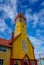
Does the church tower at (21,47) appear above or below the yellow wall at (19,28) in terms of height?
below

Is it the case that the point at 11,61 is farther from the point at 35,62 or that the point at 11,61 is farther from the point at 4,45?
the point at 35,62

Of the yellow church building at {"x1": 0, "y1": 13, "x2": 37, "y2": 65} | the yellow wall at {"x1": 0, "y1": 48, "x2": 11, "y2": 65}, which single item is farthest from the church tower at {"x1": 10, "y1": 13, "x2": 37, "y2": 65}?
the yellow wall at {"x1": 0, "y1": 48, "x2": 11, "y2": 65}

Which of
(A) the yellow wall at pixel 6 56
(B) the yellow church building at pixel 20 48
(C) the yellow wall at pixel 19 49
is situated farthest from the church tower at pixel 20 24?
(A) the yellow wall at pixel 6 56

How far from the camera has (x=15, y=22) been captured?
36.4 meters

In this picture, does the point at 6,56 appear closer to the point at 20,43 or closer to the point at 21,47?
the point at 21,47

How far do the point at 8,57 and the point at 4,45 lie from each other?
10.1 feet

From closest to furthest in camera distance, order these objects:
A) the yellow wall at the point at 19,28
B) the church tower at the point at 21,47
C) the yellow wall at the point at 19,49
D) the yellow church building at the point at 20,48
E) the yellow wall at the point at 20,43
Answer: the yellow church building at the point at 20,48 < the church tower at the point at 21,47 < the yellow wall at the point at 19,49 < the yellow wall at the point at 20,43 < the yellow wall at the point at 19,28

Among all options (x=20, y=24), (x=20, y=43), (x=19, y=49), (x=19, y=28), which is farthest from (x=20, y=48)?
(x=20, y=24)

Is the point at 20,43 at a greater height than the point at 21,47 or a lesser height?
greater

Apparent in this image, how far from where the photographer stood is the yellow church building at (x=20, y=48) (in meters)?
28.2

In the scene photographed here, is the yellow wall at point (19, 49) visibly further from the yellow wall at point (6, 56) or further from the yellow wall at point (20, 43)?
the yellow wall at point (6, 56)

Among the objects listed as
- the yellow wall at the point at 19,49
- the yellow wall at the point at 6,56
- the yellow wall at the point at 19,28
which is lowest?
the yellow wall at the point at 6,56

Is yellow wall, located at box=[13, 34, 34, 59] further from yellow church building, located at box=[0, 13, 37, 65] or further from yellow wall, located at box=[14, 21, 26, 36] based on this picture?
yellow wall, located at box=[14, 21, 26, 36]

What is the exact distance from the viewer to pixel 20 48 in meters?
30.5
